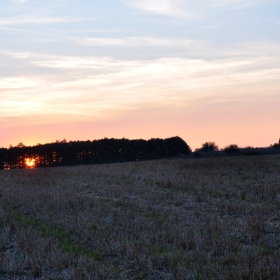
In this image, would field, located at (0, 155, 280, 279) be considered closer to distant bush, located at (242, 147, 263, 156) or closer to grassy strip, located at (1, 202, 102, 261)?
grassy strip, located at (1, 202, 102, 261)

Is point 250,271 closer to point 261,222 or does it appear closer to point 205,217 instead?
point 261,222

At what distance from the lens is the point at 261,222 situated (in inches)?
436

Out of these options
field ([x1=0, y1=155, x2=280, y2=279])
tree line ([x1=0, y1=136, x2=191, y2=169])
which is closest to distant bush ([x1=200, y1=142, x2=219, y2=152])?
tree line ([x1=0, y1=136, x2=191, y2=169])

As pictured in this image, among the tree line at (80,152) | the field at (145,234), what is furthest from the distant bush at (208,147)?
the field at (145,234)

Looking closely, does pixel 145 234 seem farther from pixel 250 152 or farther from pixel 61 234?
pixel 250 152

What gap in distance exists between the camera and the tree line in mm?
56906

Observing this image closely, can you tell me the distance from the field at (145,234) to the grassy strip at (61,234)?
0.02 meters

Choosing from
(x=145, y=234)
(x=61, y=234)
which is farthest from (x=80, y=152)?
(x=145, y=234)

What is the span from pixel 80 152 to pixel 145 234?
4798 centimetres

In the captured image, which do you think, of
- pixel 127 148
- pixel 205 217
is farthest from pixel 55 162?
pixel 205 217

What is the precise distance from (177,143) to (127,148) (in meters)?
6.60

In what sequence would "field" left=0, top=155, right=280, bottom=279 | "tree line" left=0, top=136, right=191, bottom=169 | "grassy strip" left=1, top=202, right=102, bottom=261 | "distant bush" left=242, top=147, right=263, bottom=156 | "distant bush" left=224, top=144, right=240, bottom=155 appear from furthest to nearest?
1. "tree line" left=0, top=136, right=191, bottom=169
2. "distant bush" left=224, top=144, right=240, bottom=155
3. "distant bush" left=242, top=147, right=263, bottom=156
4. "grassy strip" left=1, top=202, right=102, bottom=261
5. "field" left=0, top=155, right=280, bottom=279

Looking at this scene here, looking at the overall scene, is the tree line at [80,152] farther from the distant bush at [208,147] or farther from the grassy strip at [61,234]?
the grassy strip at [61,234]

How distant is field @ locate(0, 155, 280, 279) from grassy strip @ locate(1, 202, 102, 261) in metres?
0.02
